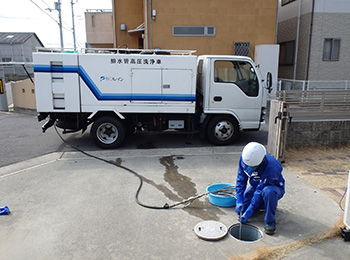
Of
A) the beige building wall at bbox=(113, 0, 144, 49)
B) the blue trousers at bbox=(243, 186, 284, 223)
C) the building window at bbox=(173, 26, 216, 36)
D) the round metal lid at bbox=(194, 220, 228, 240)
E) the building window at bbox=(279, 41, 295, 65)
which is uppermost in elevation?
the beige building wall at bbox=(113, 0, 144, 49)

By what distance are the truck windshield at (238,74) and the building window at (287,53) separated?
9796 mm

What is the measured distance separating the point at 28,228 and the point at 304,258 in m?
3.71

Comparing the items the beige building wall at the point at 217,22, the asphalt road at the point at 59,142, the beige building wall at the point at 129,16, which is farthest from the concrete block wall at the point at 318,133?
the beige building wall at the point at 129,16

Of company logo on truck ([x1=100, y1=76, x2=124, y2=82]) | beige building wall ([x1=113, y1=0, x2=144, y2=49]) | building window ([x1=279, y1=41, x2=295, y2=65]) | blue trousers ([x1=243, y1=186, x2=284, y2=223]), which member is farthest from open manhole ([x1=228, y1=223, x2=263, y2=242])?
building window ([x1=279, y1=41, x2=295, y2=65])

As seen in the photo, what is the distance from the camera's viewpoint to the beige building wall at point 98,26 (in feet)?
76.0

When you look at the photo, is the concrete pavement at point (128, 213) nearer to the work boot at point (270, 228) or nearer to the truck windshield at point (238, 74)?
the work boot at point (270, 228)

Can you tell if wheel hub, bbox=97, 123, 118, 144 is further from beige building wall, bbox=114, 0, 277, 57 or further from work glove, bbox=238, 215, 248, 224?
beige building wall, bbox=114, 0, 277, 57

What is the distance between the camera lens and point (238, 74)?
8.30 m

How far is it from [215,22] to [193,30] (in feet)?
3.73

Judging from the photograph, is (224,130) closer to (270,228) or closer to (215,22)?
(270,228)

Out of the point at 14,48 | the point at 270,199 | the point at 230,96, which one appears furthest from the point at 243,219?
the point at 14,48

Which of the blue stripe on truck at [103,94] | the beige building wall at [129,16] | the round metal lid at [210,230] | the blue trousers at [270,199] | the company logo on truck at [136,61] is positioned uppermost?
the beige building wall at [129,16]

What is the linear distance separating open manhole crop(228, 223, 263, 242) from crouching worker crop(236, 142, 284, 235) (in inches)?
3.9

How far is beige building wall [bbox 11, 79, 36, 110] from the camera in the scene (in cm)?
1452
